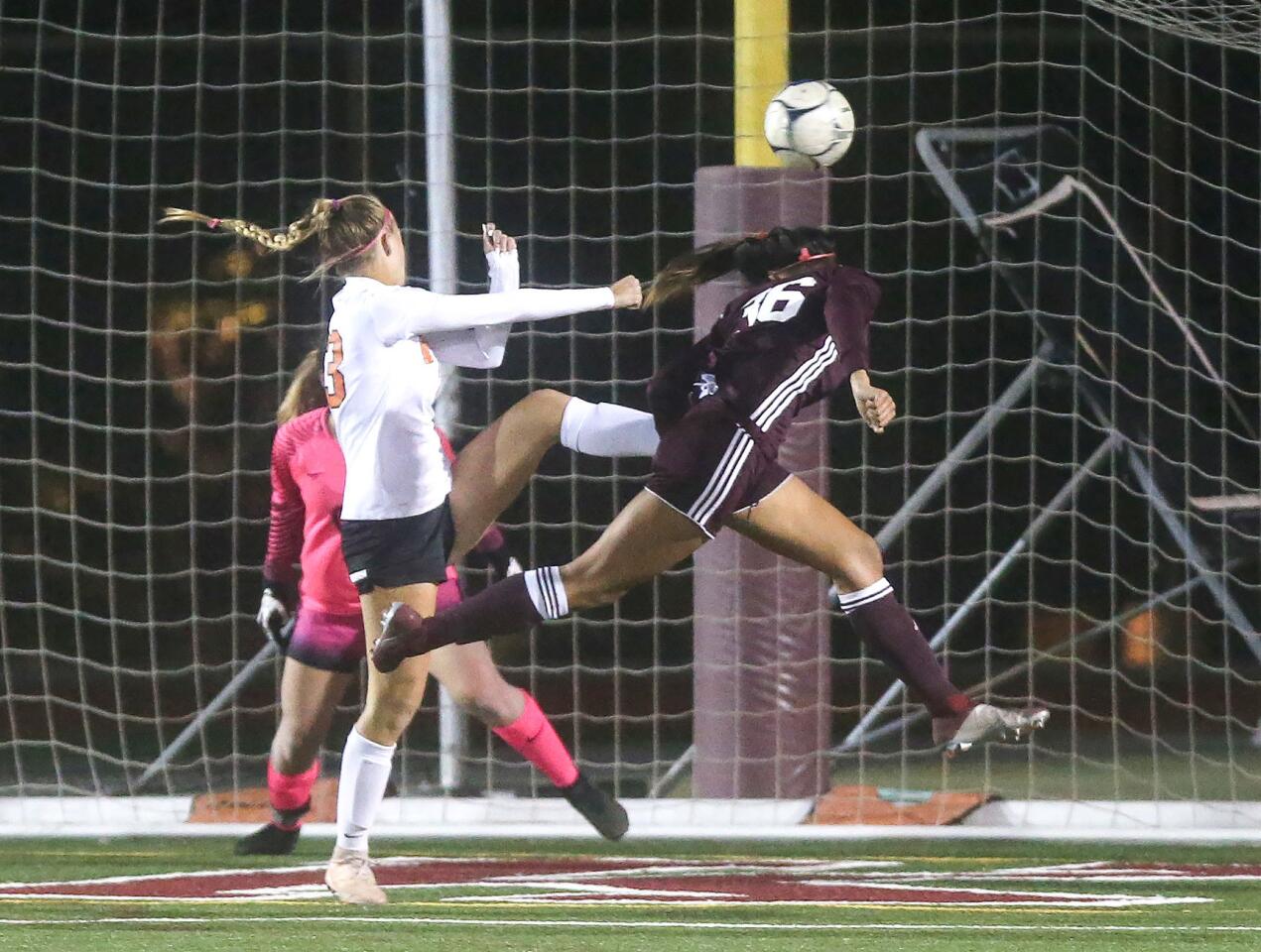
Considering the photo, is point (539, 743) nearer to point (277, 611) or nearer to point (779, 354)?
point (277, 611)

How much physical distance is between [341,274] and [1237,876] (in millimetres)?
2900

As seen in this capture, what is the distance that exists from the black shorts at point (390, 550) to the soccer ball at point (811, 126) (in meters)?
1.93

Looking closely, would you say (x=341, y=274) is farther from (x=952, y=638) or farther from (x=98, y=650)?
(x=98, y=650)

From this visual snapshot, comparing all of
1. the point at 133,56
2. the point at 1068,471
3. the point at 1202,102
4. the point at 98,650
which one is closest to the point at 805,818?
the point at 1068,471

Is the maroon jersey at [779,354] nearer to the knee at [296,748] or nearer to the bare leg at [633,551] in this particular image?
the bare leg at [633,551]

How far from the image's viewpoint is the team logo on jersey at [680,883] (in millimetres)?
5535

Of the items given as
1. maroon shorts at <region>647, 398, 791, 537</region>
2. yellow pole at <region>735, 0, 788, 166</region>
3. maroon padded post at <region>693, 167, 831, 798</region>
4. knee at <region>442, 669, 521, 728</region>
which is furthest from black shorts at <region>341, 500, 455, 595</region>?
yellow pole at <region>735, 0, 788, 166</region>

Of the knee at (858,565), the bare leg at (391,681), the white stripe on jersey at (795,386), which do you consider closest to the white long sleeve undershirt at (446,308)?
the white stripe on jersey at (795,386)

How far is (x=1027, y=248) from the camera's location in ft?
30.5

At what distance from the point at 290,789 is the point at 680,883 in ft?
4.11

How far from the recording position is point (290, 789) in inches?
254

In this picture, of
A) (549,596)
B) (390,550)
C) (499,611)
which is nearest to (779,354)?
(549,596)

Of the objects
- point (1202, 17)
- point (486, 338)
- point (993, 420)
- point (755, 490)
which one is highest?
point (1202, 17)

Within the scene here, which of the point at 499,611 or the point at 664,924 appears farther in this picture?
the point at 499,611
